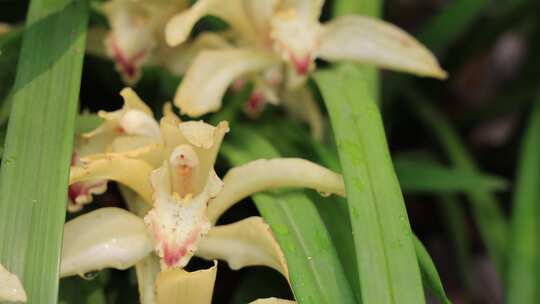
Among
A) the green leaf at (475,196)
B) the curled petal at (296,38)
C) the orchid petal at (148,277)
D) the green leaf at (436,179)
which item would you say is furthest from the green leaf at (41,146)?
the green leaf at (475,196)

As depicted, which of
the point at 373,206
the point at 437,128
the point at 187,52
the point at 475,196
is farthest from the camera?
the point at 437,128

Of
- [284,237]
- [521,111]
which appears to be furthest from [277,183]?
[521,111]

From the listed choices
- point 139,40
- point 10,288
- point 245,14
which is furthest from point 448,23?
point 10,288

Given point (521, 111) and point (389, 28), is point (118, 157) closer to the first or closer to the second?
point (389, 28)

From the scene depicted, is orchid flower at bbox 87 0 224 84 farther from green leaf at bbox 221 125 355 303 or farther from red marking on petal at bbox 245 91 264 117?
green leaf at bbox 221 125 355 303

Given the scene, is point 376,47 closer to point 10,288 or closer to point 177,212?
point 177,212
